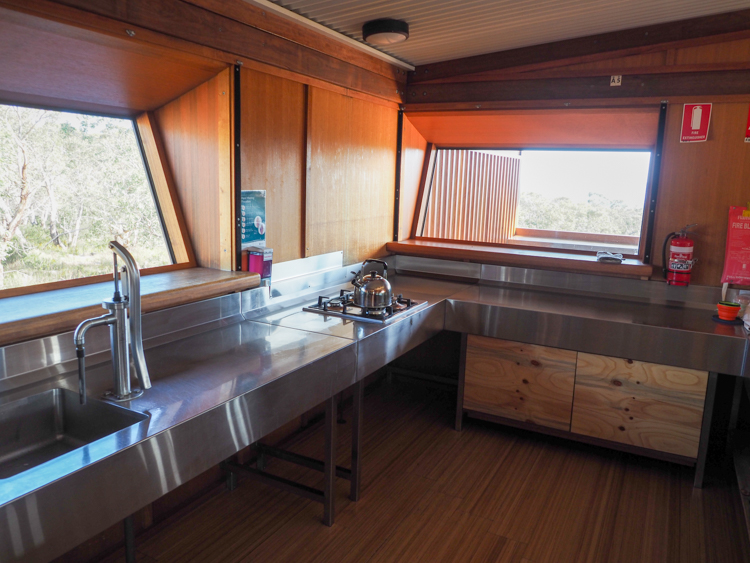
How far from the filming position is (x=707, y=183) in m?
2.97

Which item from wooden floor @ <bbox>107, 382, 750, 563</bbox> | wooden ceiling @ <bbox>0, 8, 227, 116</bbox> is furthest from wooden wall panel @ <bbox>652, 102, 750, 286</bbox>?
wooden ceiling @ <bbox>0, 8, 227, 116</bbox>

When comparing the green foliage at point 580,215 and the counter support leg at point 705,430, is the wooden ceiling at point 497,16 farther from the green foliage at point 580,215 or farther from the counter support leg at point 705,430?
the counter support leg at point 705,430

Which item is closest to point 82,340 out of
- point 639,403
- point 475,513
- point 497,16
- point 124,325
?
point 124,325

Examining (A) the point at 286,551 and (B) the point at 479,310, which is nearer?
(A) the point at 286,551

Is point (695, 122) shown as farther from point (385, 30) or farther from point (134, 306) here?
point (134, 306)

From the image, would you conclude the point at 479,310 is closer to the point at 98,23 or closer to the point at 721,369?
the point at 721,369

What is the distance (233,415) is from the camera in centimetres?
159

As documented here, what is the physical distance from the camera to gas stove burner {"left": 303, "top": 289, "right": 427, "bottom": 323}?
8.10ft

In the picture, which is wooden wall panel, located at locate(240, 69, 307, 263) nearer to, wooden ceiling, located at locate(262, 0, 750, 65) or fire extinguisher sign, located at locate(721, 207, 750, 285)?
wooden ceiling, located at locate(262, 0, 750, 65)

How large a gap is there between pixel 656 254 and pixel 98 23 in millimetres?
2867

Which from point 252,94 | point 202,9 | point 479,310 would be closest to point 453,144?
point 479,310

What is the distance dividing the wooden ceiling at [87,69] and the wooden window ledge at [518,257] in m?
1.79

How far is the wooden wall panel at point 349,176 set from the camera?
2.89m

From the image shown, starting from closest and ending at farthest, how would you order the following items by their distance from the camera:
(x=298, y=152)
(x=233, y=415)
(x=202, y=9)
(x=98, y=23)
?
1. (x=233, y=415)
2. (x=98, y=23)
3. (x=202, y=9)
4. (x=298, y=152)
